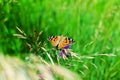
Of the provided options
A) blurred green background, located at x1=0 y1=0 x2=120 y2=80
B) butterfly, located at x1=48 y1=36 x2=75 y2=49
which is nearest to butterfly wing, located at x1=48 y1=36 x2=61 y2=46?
butterfly, located at x1=48 y1=36 x2=75 y2=49

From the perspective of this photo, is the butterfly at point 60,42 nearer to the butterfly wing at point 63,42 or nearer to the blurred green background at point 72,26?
the butterfly wing at point 63,42

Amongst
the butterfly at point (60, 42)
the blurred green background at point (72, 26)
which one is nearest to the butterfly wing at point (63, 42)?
the butterfly at point (60, 42)

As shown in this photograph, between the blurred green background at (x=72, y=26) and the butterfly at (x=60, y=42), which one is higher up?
the butterfly at (x=60, y=42)

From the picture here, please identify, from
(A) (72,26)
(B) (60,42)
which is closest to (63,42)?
(B) (60,42)

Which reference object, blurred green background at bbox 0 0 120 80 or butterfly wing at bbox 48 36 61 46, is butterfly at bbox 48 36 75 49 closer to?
butterfly wing at bbox 48 36 61 46

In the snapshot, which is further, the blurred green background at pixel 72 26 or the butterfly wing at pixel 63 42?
the blurred green background at pixel 72 26

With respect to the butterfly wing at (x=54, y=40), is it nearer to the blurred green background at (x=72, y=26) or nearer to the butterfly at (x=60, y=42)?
Result: the butterfly at (x=60, y=42)

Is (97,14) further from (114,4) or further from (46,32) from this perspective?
(46,32)

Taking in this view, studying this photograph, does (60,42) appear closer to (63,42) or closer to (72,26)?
(63,42)
